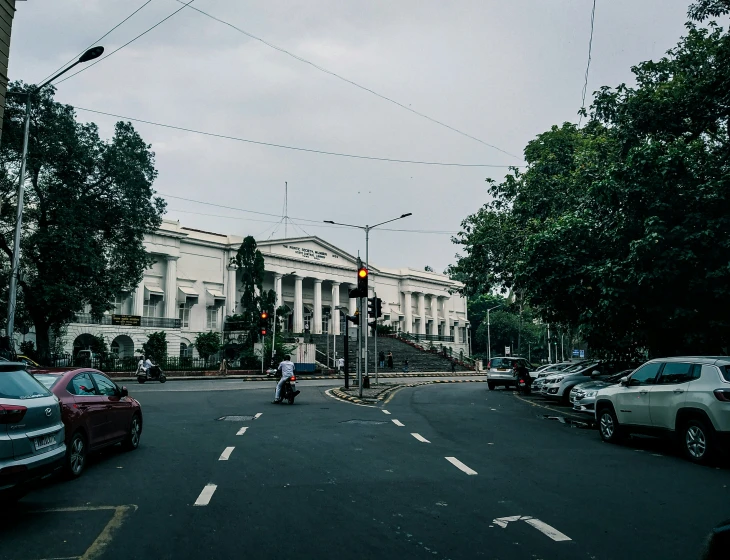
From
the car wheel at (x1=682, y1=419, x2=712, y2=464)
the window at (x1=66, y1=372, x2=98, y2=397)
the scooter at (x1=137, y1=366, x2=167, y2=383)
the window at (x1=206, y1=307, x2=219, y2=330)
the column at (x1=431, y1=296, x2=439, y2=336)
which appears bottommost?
the car wheel at (x1=682, y1=419, x2=712, y2=464)

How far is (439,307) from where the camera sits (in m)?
97.9

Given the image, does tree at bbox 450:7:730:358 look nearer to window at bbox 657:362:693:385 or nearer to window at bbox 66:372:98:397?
window at bbox 657:362:693:385

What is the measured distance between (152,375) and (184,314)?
2453 cm

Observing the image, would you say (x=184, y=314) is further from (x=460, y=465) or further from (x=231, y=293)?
(x=460, y=465)

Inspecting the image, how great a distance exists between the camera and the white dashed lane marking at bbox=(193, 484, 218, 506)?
7114 millimetres

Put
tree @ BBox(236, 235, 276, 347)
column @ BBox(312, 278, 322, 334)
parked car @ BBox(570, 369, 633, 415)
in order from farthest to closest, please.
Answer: column @ BBox(312, 278, 322, 334) → tree @ BBox(236, 235, 276, 347) → parked car @ BBox(570, 369, 633, 415)

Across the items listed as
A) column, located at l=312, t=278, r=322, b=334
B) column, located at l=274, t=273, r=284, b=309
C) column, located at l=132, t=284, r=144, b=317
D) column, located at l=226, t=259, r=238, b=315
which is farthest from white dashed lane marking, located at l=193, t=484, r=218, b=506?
column, located at l=312, t=278, r=322, b=334

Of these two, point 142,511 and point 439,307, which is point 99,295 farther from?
point 439,307

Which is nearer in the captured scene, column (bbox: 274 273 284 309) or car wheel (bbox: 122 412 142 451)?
car wheel (bbox: 122 412 142 451)

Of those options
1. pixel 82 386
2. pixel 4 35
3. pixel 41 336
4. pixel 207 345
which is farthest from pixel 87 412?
pixel 207 345

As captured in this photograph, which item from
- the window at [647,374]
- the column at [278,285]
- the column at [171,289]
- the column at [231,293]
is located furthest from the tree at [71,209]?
the column at [278,285]

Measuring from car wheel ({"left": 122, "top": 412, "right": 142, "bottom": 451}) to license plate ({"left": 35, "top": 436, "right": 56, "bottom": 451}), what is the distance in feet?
13.4

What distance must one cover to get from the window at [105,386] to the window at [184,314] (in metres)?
52.0

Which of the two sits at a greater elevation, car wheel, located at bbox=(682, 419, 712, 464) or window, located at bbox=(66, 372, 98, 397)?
window, located at bbox=(66, 372, 98, 397)
